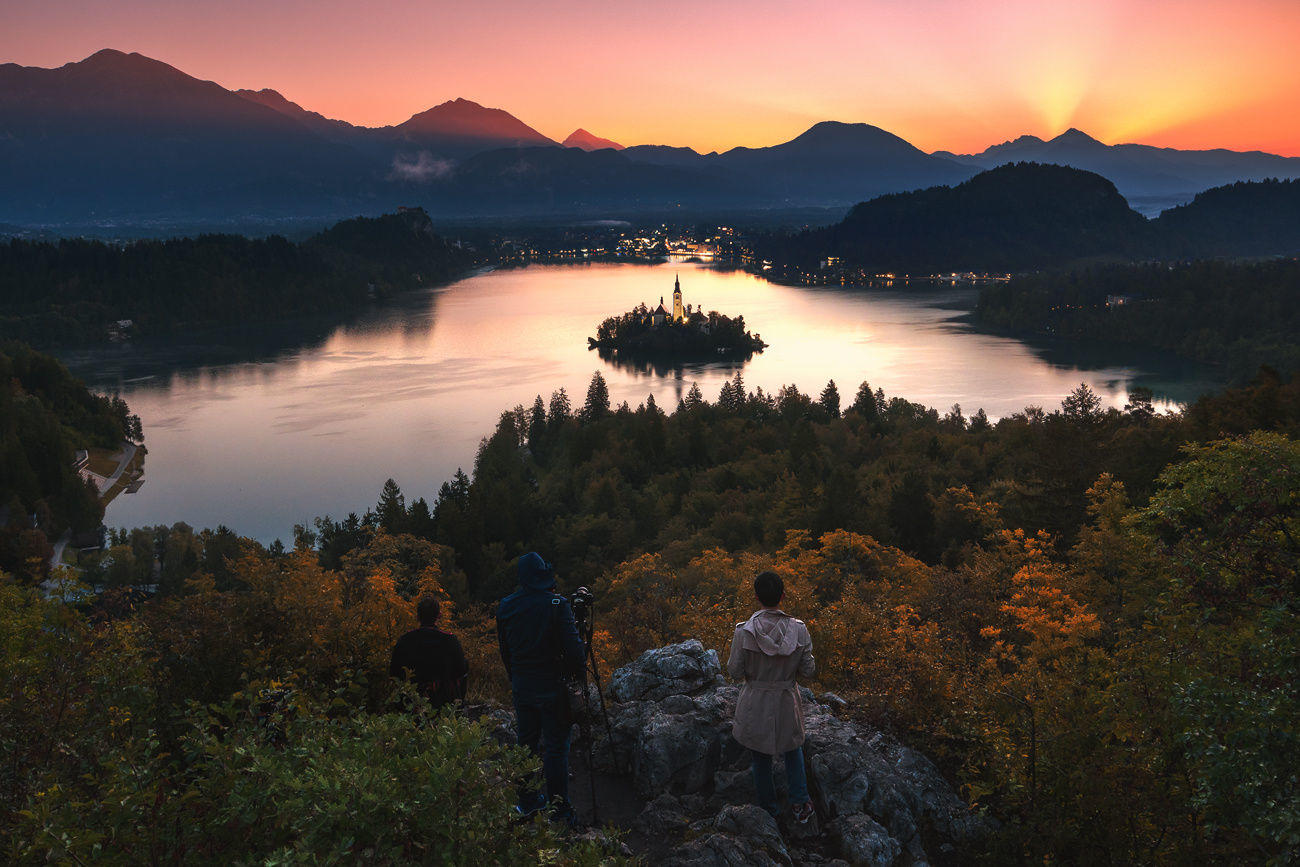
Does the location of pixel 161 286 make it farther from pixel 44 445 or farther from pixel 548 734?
pixel 548 734

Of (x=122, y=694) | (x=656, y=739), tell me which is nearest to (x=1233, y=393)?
(x=656, y=739)

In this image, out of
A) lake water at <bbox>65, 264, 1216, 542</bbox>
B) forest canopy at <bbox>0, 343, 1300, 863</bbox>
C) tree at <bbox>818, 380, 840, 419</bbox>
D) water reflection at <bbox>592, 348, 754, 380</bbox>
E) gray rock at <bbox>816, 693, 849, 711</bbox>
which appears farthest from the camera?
water reflection at <bbox>592, 348, 754, 380</bbox>

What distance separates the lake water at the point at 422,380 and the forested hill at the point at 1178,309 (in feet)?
20.3

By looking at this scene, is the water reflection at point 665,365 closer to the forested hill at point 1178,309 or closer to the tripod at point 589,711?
the forested hill at point 1178,309

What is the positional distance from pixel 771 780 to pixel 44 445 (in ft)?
210

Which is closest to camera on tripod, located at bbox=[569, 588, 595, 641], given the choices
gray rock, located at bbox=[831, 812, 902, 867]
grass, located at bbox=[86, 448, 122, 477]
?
gray rock, located at bbox=[831, 812, 902, 867]

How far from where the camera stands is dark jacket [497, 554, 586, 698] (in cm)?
575

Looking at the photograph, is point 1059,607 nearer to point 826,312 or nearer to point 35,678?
point 35,678

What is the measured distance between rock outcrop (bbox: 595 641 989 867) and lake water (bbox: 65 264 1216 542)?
45.1 metres

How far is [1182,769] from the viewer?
5.80m

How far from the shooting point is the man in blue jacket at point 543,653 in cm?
575

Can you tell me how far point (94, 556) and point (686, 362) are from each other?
237 ft

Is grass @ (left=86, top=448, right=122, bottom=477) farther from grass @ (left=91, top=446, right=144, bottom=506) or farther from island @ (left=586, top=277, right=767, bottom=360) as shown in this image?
island @ (left=586, top=277, right=767, bottom=360)

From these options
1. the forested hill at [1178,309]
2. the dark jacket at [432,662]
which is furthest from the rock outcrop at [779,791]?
the forested hill at [1178,309]
